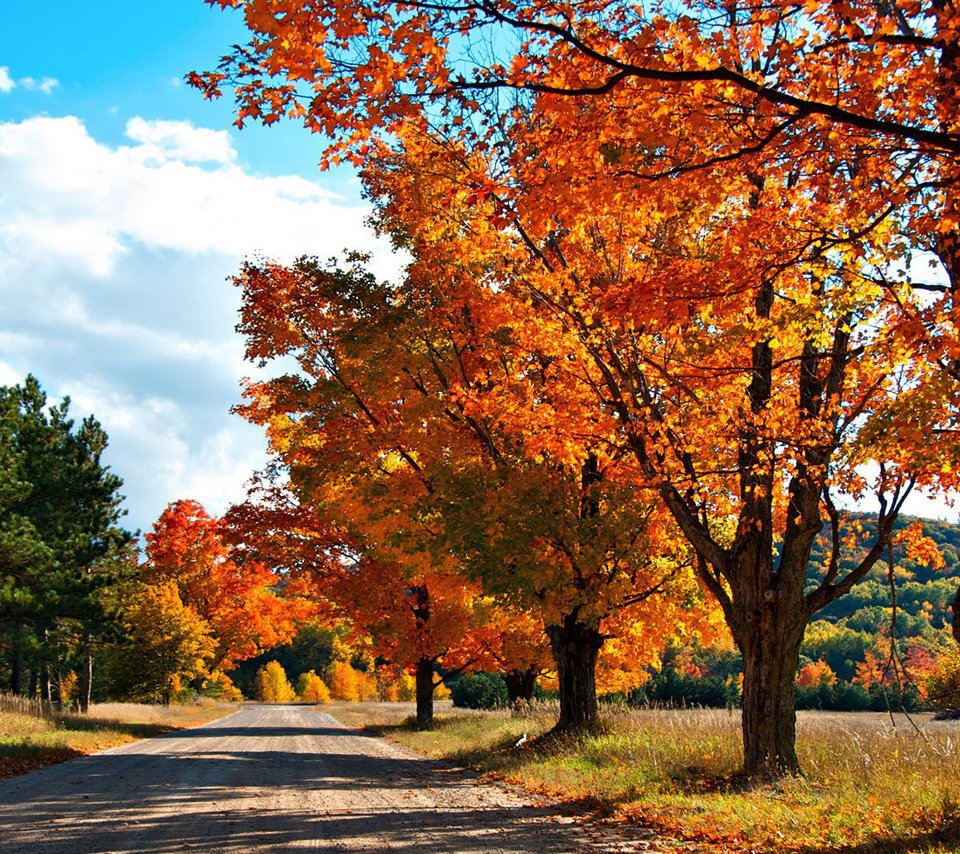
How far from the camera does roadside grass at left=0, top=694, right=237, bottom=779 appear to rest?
1739 cm

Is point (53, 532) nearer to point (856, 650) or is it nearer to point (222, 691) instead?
point (222, 691)

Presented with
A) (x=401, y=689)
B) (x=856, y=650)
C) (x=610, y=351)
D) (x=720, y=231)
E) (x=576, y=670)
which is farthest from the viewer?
(x=401, y=689)

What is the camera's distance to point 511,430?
47.6 feet

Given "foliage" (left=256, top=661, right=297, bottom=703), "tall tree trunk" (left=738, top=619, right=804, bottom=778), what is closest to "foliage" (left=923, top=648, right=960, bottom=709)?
"tall tree trunk" (left=738, top=619, right=804, bottom=778)

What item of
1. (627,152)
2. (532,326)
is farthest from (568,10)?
(532,326)

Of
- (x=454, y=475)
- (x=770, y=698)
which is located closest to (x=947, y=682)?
(x=770, y=698)

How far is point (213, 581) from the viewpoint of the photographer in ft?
174

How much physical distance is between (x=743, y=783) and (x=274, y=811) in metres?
6.07

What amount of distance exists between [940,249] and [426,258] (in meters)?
9.38

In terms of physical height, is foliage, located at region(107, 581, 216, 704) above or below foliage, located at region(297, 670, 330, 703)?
above

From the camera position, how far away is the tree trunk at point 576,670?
17.9m

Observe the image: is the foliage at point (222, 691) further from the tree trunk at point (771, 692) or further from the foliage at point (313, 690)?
the tree trunk at point (771, 692)

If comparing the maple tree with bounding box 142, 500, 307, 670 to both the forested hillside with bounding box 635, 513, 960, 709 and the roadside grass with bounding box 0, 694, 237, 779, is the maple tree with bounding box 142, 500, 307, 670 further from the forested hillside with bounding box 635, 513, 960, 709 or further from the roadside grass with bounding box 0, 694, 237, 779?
the forested hillside with bounding box 635, 513, 960, 709

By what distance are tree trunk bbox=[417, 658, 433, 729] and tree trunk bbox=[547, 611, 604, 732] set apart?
11.7m
